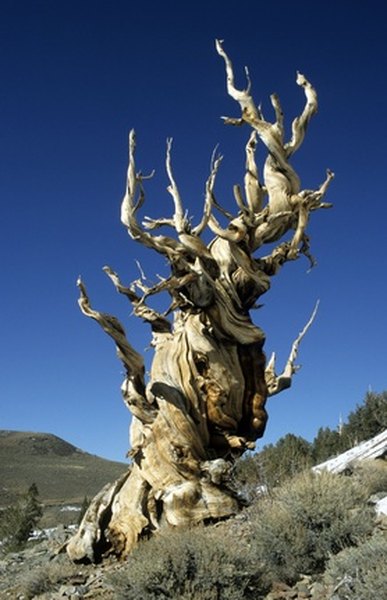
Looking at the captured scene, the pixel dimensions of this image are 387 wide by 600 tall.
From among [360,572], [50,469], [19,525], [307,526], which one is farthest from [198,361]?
[50,469]

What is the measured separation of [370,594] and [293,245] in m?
4.53

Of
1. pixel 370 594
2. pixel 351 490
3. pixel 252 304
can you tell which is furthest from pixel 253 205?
pixel 370 594

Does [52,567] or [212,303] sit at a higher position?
[212,303]

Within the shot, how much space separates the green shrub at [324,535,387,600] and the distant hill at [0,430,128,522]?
28.6m

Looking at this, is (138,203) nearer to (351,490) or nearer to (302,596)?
(351,490)

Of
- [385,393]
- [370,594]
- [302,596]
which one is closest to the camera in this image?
[370,594]

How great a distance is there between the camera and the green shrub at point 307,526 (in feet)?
14.0

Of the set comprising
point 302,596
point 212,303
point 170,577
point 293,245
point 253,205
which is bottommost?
point 302,596

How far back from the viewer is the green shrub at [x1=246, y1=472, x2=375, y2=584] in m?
4.27

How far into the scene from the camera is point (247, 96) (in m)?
7.36

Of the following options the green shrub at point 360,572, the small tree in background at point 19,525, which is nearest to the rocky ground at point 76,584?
the green shrub at point 360,572

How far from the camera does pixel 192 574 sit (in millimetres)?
3949

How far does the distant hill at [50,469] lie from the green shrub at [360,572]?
2859 cm

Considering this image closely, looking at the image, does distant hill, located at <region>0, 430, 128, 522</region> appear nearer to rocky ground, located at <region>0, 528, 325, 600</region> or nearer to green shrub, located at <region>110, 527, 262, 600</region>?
rocky ground, located at <region>0, 528, 325, 600</region>
